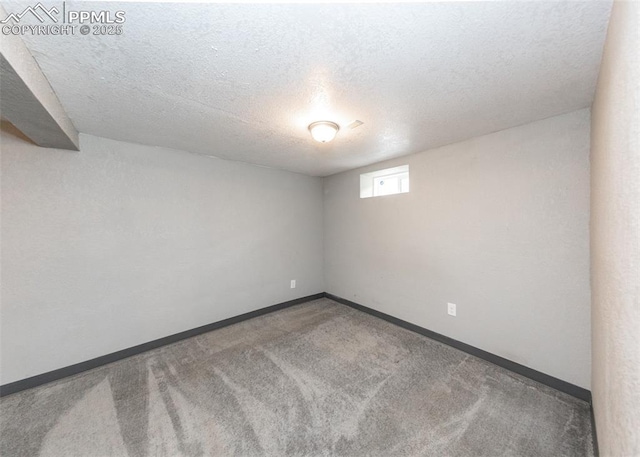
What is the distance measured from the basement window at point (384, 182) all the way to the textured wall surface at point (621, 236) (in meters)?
1.87

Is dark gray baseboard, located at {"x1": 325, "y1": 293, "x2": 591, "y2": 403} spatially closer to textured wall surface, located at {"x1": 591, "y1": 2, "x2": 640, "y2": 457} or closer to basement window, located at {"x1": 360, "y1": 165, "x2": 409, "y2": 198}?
textured wall surface, located at {"x1": 591, "y1": 2, "x2": 640, "y2": 457}

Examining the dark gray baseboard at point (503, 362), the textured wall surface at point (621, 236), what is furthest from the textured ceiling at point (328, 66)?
the dark gray baseboard at point (503, 362)

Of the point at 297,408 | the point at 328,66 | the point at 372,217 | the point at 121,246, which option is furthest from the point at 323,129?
the point at 121,246

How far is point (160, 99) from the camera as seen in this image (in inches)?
61.2

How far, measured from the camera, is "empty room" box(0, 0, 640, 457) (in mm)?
989

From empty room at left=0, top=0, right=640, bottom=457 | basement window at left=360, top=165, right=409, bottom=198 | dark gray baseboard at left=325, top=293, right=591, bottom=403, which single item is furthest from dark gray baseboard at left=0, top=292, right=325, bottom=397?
basement window at left=360, top=165, right=409, bottom=198

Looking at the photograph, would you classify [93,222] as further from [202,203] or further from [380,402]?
[380,402]

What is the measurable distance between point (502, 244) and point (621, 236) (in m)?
1.32

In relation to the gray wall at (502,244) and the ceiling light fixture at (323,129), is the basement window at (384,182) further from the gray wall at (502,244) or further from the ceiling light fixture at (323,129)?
the ceiling light fixture at (323,129)

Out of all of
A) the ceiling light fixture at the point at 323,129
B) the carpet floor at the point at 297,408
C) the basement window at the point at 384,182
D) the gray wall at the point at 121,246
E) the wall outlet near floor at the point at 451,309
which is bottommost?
the carpet floor at the point at 297,408

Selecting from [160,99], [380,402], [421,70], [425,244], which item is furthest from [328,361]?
[160,99]

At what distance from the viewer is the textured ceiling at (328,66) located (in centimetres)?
95

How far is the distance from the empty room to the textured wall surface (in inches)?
0.7

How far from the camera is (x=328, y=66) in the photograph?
123 centimetres
